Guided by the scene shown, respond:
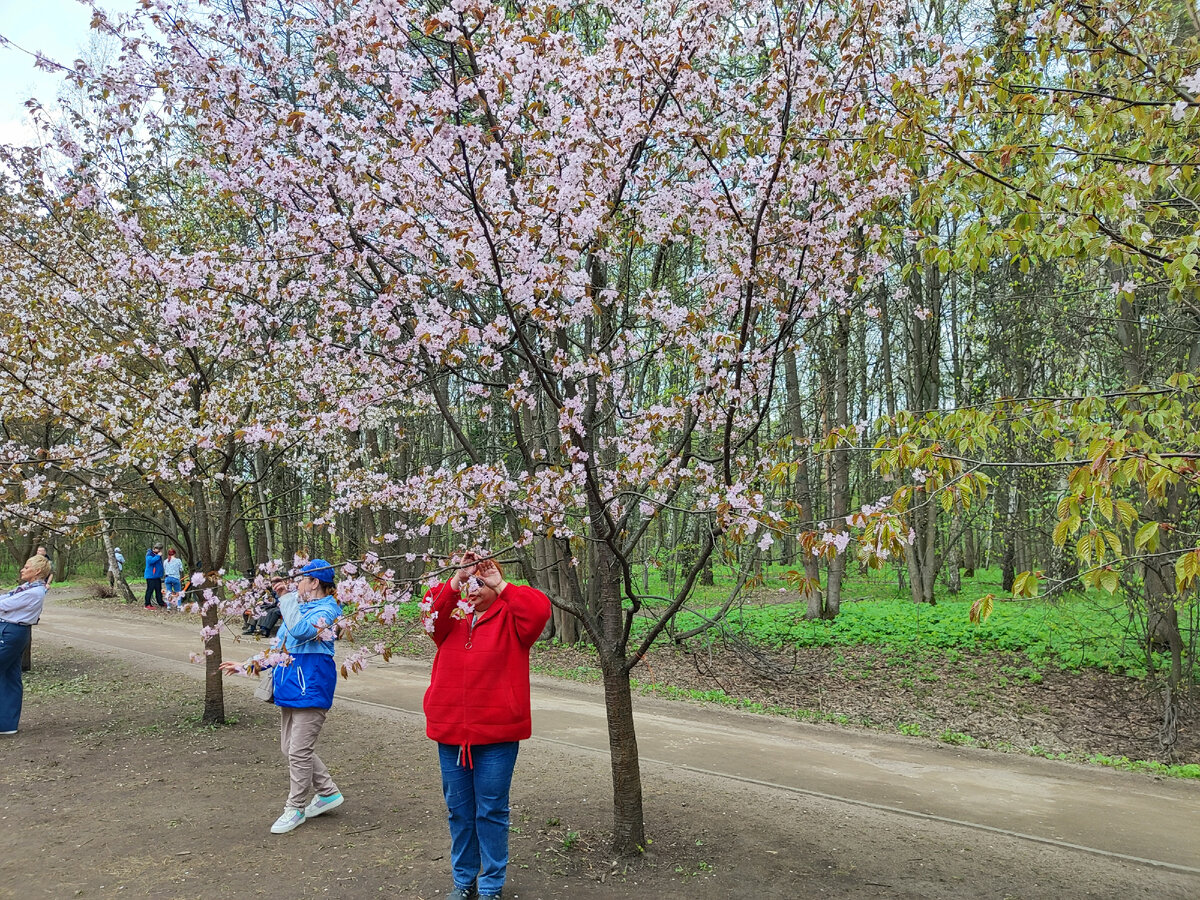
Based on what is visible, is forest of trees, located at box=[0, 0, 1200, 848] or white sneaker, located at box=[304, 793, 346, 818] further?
white sneaker, located at box=[304, 793, 346, 818]

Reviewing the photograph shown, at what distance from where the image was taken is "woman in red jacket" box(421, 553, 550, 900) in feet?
11.3

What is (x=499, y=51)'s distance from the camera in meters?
3.97

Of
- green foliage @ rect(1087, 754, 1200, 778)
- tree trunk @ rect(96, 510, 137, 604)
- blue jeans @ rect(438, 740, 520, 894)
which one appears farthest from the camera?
tree trunk @ rect(96, 510, 137, 604)

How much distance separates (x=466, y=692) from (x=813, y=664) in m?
8.86

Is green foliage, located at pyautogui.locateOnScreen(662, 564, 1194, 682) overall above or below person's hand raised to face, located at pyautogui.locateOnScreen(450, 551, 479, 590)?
below

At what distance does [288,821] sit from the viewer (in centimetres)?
449

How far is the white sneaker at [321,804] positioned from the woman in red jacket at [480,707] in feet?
5.27

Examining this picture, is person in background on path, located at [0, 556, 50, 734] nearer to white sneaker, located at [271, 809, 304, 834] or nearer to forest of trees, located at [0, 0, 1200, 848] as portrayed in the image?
forest of trees, located at [0, 0, 1200, 848]

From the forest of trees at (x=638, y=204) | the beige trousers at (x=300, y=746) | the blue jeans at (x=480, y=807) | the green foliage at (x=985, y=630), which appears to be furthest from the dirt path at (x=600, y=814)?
the green foliage at (x=985, y=630)

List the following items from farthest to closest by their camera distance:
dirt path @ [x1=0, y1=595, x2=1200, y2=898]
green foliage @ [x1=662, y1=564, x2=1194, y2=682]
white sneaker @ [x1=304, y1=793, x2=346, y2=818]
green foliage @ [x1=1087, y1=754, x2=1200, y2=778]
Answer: green foliage @ [x1=662, y1=564, x2=1194, y2=682] < green foliage @ [x1=1087, y1=754, x2=1200, y2=778] < white sneaker @ [x1=304, y1=793, x2=346, y2=818] < dirt path @ [x1=0, y1=595, x2=1200, y2=898]

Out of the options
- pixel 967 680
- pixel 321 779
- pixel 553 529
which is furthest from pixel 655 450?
pixel 967 680

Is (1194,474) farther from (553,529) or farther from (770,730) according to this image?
(770,730)

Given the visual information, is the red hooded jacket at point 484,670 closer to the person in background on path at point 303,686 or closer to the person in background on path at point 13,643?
the person in background on path at point 303,686

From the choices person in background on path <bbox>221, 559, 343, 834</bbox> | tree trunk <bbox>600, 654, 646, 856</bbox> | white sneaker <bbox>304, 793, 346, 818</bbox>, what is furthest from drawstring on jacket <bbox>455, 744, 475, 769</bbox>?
white sneaker <bbox>304, 793, 346, 818</bbox>
